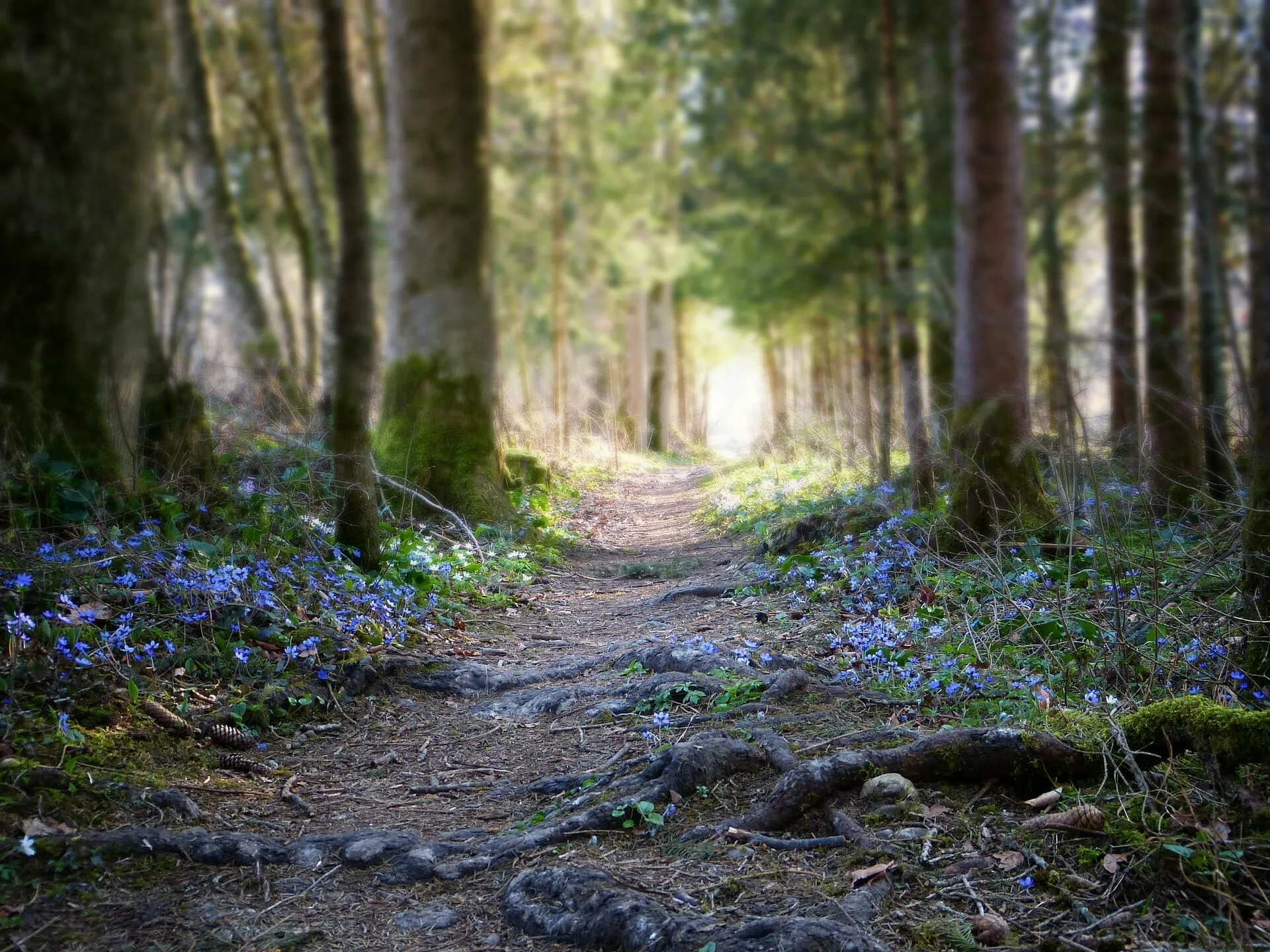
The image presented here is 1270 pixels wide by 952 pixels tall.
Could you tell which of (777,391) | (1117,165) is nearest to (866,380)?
(1117,165)

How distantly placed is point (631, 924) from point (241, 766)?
1.85m

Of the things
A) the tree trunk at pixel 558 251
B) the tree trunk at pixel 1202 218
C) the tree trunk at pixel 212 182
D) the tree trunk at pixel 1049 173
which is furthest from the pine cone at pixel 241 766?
the tree trunk at pixel 558 251

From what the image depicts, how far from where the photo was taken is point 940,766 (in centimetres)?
272

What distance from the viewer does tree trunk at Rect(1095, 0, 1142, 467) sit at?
9070 mm

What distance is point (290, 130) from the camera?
41.6ft

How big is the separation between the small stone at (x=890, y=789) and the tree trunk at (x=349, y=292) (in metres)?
3.67

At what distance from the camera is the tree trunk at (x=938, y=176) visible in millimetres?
11367

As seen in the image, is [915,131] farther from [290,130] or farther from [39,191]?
[39,191]

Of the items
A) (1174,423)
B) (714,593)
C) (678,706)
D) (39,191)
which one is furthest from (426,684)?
(1174,423)

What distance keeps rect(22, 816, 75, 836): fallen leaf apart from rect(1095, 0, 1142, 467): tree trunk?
9140mm

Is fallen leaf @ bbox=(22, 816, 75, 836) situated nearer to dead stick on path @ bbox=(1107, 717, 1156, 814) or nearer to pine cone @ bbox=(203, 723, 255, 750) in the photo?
pine cone @ bbox=(203, 723, 255, 750)

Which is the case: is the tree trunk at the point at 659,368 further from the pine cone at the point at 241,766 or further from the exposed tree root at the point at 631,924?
the exposed tree root at the point at 631,924

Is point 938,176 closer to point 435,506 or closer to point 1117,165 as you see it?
point 1117,165

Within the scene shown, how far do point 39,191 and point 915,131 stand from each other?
12.9m
